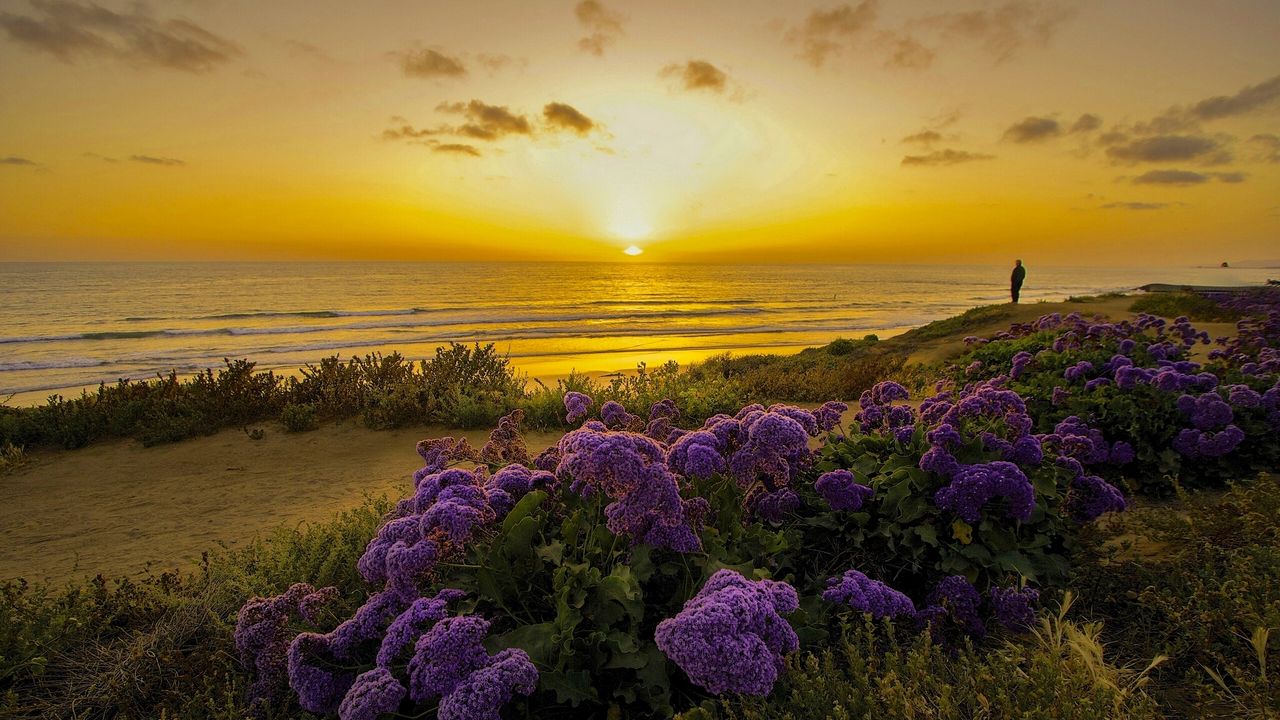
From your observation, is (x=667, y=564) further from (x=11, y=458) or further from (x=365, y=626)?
(x=11, y=458)

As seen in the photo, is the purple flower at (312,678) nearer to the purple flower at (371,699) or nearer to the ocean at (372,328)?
the purple flower at (371,699)

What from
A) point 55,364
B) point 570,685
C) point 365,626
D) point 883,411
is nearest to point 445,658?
point 570,685

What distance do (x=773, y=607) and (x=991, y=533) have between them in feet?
6.30

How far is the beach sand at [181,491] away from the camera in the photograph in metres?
5.10

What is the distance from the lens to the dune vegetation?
2.22 metres

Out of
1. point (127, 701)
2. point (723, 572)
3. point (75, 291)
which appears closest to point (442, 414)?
point (127, 701)

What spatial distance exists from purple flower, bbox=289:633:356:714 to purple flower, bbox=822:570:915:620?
2.21m

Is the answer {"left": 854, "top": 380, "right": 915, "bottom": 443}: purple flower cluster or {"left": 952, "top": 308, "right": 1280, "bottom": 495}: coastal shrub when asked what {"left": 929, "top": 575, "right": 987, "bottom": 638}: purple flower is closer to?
{"left": 854, "top": 380, "right": 915, "bottom": 443}: purple flower cluster

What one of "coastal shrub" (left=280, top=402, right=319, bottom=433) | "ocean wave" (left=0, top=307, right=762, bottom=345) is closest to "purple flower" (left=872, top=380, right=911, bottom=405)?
"coastal shrub" (left=280, top=402, right=319, bottom=433)

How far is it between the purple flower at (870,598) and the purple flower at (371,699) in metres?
1.89

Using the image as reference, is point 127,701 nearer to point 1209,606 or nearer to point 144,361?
point 1209,606

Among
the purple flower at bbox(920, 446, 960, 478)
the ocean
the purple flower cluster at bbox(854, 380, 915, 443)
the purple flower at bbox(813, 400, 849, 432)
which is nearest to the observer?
the purple flower at bbox(920, 446, 960, 478)

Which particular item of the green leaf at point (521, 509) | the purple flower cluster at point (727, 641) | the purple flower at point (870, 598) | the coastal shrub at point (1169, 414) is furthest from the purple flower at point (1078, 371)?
the green leaf at point (521, 509)

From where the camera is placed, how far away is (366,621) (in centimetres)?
250
